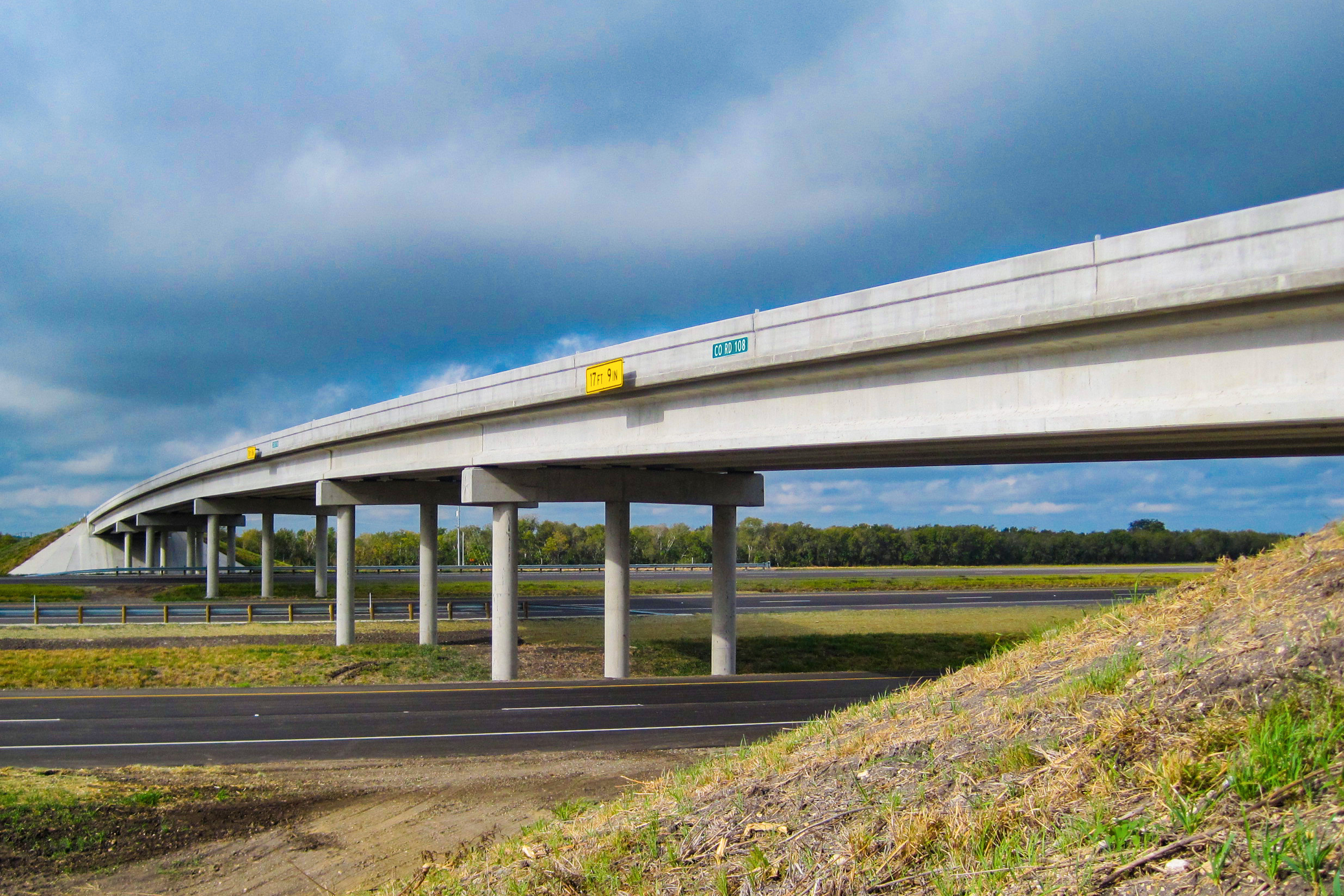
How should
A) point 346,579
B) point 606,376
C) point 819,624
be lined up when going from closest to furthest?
point 606,376, point 346,579, point 819,624

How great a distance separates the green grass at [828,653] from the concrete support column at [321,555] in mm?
27185

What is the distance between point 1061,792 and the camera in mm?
4938

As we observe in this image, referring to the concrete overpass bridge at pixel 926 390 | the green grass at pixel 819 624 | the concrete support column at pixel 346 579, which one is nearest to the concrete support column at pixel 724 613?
the concrete overpass bridge at pixel 926 390

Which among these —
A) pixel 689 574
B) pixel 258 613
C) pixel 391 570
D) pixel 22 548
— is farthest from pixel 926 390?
pixel 22 548

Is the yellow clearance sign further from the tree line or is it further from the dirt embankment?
the tree line

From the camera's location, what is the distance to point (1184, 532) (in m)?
93.8

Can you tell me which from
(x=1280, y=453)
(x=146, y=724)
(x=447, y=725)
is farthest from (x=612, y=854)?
(x=1280, y=453)

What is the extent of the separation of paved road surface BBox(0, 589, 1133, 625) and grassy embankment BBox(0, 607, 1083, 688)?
3754mm

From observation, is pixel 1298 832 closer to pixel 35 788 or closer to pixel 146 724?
pixel 35 788

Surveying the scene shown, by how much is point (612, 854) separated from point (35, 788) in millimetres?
10107

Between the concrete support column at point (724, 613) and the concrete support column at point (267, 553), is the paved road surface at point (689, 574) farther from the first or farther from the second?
the concrete support column at point (724, 613)

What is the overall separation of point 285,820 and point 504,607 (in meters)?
13.9

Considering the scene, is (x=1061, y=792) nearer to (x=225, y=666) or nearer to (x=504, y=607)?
(x=504, y=607)

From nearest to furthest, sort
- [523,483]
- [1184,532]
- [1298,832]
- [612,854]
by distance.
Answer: [1298,832], [612,854], [523,483], [1184,532]
